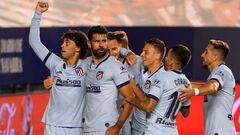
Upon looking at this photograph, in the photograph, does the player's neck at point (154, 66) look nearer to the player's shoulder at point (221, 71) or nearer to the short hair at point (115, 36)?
the player's shoulder at point (221, 71)

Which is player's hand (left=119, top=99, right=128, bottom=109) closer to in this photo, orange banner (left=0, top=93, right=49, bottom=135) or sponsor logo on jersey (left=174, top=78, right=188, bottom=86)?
sponsor logo on jersey (left=174, top=78, right=188, bottom=86)

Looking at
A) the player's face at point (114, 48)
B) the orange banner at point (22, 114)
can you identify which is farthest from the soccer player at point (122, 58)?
the orange banner at point (22, 114)

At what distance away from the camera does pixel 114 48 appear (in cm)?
847

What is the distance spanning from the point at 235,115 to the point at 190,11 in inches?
62.9

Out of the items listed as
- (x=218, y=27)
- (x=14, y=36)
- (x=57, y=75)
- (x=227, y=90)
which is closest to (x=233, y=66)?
(x=218, y=27)

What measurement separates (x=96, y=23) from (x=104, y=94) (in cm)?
414

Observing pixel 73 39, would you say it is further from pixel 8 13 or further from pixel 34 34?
pixel 8 13

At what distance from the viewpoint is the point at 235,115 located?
1166 centimetres

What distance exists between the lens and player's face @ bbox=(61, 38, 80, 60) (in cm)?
773

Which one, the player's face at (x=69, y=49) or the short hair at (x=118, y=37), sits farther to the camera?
the short hair at (x=118, y=37)

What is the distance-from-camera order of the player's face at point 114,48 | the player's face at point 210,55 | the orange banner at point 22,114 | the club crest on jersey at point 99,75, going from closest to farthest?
1. the club crest on jersey at point 99,75
2. the player's face at point 210,55
3. the player's face at point 114,48
4. the orange banner at point 22,114

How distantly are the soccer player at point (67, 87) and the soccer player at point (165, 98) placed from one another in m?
0.61

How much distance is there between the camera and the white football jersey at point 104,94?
755cm

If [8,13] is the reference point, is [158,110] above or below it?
below
